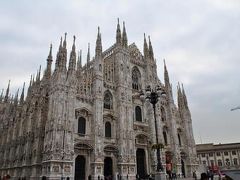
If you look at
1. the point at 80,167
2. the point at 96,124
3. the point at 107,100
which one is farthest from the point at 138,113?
the point at 80,167

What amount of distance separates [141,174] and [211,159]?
134 ft

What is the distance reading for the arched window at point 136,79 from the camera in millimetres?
40978

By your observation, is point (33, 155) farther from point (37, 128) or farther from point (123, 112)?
point (123, 112)

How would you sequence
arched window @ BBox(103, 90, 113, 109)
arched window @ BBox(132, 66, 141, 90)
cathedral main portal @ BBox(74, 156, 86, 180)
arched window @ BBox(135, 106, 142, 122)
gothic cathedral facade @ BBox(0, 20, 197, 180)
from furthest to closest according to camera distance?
arched window @ BBox(132, 66, 141, 90), arched window @ BBox(135, 106, 142, 122), arched window @ BBox(103, 90, 113, 109), cathedral main portal @ BBox(74, 156, 86, 180), gothic cathedral facade @ BBox(0, 20, 197, 180)

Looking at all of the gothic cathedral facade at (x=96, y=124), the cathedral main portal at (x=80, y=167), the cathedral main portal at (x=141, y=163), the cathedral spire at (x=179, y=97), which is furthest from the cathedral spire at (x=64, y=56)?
the cathedral spire at (x=179, y=97)

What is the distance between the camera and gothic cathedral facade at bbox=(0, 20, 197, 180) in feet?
91.7

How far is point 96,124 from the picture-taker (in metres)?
30.5

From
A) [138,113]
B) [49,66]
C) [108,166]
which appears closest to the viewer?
[108,166]

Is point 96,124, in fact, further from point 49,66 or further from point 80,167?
point 49,66

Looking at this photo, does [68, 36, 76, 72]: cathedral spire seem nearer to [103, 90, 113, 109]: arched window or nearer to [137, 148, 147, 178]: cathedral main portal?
[103, 90, 113, 109]: arched window

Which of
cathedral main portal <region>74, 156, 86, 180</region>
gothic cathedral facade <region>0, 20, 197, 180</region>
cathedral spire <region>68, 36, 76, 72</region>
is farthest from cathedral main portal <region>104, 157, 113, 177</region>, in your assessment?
cathedral spire <region>68, 36, 76, 72</region>

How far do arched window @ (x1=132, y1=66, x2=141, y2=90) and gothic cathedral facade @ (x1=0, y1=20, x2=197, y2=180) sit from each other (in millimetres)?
181

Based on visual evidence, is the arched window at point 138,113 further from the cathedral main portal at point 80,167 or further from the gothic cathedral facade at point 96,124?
the cathedral main portal at point 80,167

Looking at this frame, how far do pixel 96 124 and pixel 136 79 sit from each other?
46.7ft
